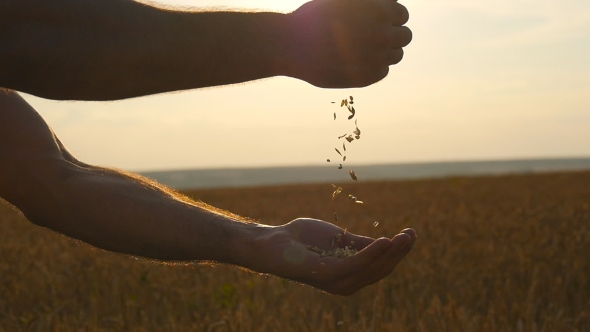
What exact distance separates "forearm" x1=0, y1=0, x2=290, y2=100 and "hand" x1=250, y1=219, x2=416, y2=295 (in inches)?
26.7

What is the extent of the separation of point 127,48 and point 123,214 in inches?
43.6

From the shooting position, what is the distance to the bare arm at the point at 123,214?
2520 mm

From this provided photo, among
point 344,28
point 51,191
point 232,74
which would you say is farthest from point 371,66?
point 51,191

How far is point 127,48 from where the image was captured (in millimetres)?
1815

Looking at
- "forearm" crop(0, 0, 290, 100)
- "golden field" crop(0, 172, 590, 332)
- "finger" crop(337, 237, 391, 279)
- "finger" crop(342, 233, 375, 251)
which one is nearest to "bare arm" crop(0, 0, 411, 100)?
"forearm" crop(0, 0, 290, 100)

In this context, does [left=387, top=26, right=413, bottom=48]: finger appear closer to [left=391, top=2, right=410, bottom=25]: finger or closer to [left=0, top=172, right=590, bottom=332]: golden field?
[left=391, top=2, right=410, bottom=25]: finger

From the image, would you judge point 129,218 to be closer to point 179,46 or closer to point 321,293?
point 179,46

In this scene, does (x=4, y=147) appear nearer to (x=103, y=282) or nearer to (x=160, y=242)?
(x=160, y=242)

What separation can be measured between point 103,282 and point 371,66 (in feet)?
12.3

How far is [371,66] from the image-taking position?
1981 millimetres

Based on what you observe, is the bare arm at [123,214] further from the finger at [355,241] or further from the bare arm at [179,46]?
the bare arm at [179,46]

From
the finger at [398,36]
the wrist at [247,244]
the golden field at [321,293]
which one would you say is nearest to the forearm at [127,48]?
the finger at [398,36]

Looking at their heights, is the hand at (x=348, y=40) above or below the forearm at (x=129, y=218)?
above

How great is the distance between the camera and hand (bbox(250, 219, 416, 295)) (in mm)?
2131
